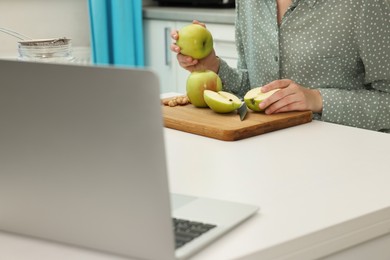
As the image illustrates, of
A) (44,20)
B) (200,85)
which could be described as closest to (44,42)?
(200,85)

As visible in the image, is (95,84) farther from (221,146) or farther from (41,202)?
(221,146)

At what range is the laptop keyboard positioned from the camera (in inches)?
36.2

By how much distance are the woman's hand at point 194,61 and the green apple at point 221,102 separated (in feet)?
0.79

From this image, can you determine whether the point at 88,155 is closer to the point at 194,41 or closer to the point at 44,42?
the point at 44,42

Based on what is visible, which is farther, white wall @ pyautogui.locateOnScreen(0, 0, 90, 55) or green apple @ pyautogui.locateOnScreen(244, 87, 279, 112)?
white wall @ pyautogui.locateOnScreen(0, 0, 90, 55)

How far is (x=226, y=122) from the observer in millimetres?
1515

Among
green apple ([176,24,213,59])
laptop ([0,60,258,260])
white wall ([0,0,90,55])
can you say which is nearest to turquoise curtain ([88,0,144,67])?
white wall ([0,0,90,55])

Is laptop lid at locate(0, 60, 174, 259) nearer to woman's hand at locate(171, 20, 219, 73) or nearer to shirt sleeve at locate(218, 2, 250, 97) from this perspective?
woman's hand at locate(171, 20, 219, 73)

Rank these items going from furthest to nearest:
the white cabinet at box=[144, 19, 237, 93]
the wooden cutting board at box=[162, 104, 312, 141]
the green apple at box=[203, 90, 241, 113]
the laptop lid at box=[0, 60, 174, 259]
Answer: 1. the white cabinet at box=[144, 19, 237, 93]
2. the green apple at box=[203, 90, 241, 113]
3. the wooden cutting board at box=[162, 104, 312, 141]
4. the laptop lid at box=[0, 60, 174, 259]

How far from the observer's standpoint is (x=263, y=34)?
2014 millimetres

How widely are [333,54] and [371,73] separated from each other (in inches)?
4.2

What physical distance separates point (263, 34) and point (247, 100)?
46 cm

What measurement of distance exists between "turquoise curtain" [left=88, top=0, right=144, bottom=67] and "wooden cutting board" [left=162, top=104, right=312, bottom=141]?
64.3 inches

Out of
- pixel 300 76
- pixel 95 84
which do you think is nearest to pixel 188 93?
pixel 300 76
